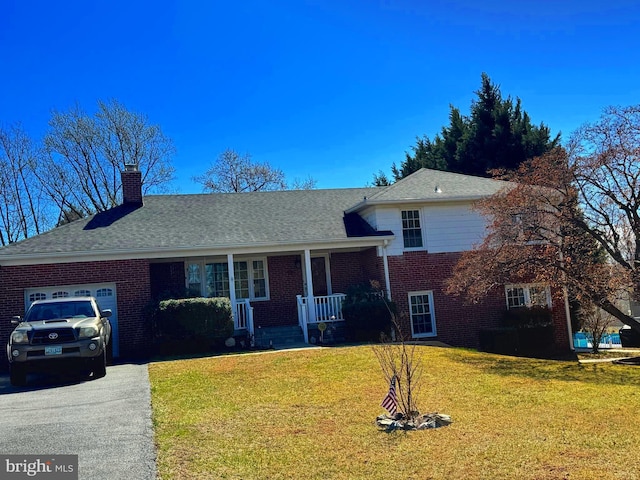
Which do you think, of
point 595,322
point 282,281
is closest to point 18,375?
point 282,281

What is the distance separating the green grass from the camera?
17.6 ft

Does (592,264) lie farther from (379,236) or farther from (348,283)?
(348,283)

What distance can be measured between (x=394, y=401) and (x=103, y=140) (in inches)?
1292

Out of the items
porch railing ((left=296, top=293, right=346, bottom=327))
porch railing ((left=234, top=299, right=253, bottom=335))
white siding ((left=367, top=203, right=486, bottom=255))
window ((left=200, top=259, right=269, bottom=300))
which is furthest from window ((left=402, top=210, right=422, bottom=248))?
porch railing ((left=234, top=299, right=253, bottom=335))

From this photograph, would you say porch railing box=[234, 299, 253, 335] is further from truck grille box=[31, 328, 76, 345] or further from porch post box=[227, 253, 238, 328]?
truck grille box=[31, 328, 76, 345]

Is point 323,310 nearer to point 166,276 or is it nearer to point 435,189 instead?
point 166,276

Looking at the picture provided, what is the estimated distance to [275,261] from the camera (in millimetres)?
19391

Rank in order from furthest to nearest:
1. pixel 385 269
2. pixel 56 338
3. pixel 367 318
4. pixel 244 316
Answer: pixel 385 269
pixel 244 316
pixel 367 318
pixel 56 338

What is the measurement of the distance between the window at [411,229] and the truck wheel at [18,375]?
485 inches

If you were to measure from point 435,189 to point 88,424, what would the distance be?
48.6 ft

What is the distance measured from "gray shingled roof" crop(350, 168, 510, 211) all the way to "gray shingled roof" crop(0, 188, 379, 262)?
1.49 m

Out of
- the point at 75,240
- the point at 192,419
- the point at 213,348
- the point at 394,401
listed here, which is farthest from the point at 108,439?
the point at 75,240

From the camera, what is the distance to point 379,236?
712 inches

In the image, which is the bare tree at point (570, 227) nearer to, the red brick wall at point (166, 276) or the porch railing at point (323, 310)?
the porch railing at point (323, 310)
